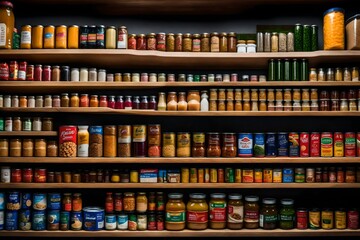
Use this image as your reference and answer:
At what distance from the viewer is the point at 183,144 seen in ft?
9.92

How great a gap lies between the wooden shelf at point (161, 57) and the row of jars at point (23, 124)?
0.45 m

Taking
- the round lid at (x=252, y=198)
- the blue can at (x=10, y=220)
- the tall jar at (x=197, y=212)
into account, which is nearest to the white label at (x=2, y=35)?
the blue can at (x=10, y=220)

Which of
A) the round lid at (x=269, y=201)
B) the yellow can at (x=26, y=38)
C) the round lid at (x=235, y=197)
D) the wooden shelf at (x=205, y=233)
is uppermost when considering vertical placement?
the yellow can at (x=26, y=38)

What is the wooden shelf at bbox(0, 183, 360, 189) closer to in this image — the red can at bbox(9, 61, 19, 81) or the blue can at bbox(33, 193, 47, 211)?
the blue can at bbox(33, 193, 47, 211)

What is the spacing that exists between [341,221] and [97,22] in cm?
237

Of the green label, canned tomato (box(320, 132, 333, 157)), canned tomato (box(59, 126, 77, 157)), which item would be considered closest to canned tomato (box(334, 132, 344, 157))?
canned tomato (box(320, 132, 333, 157))

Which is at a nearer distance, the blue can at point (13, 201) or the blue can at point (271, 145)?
the blue can at point (13, 201)

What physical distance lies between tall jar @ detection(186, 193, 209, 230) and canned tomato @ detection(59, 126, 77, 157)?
91 centimetres

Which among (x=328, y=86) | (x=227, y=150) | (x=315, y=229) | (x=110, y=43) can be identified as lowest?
(x=315, y=229)

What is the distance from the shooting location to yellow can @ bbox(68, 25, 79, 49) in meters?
3.01

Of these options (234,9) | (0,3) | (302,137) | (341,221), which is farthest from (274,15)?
(0,3)

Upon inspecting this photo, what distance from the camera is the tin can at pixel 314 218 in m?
2.99

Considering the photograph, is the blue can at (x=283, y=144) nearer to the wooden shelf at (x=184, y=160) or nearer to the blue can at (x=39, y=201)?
the wooden shelf at (x=184, y=160)

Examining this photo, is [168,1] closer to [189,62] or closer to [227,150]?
[189,62]
